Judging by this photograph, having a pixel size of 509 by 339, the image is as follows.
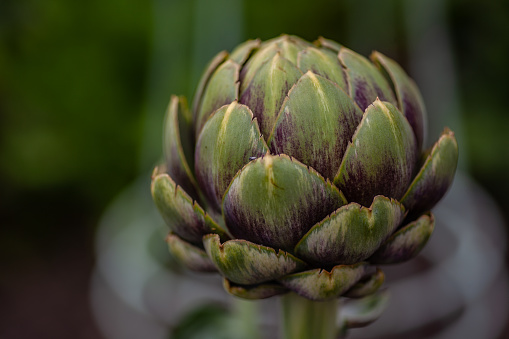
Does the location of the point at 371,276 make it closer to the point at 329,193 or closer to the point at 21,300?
the point at 329,193

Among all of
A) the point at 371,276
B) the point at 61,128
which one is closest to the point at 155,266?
the point at 371,276

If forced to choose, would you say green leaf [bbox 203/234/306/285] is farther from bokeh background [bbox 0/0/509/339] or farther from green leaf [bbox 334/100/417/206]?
bokeh background [bbox 0/0/509/339]

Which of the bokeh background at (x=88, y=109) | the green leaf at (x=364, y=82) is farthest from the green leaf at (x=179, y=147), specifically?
the bokeh background at (x=88, y=109)

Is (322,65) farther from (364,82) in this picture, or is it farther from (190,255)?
(190,255)

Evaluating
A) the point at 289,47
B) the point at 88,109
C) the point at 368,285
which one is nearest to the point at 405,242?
the point at 368,285

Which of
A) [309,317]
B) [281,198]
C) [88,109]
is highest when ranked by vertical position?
[281,198]

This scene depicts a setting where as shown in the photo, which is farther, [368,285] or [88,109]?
[88,109]

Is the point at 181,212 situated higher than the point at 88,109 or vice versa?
the point at 181,212
